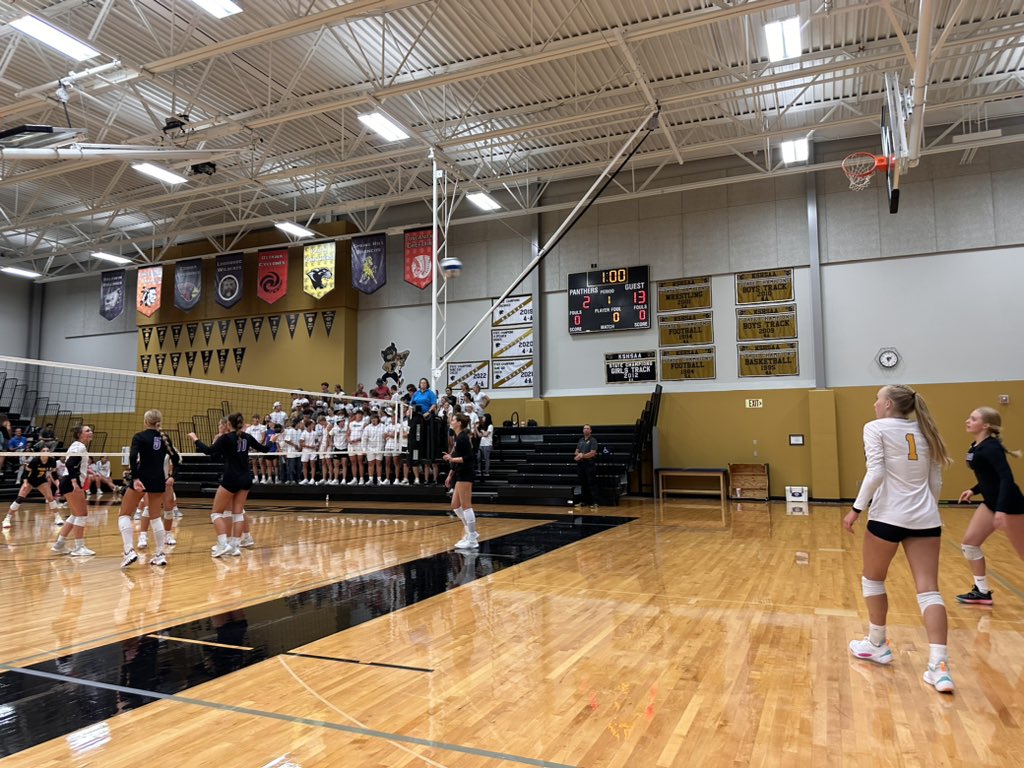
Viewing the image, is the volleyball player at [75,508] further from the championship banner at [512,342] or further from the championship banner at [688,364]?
the championship banner at [688,364]

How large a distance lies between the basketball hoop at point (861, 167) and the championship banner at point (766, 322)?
5.05 meters

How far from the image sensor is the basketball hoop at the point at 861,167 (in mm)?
9730

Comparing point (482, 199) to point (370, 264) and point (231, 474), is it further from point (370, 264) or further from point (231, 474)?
point (231, 474)

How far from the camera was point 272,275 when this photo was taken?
19.6 metres

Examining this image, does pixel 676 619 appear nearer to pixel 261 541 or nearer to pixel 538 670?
pixel 538 670

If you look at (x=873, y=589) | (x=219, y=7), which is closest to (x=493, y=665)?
(x=873, y=589)

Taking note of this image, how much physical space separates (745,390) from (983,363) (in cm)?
494

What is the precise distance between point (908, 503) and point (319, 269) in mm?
17287

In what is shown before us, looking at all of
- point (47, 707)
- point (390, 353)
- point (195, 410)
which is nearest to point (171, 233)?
point (195, 410)

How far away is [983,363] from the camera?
14.2 meters

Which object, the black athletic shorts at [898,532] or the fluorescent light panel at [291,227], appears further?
the fluorescent light panel at [291,227]

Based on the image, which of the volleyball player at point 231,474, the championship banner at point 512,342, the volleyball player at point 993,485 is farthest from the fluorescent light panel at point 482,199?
the volleyball player at point 993,485

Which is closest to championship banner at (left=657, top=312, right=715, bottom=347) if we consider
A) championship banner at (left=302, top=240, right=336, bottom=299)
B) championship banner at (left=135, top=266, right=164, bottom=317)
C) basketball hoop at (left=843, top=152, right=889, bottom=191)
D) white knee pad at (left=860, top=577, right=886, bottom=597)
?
basketball hoop at (left=843, top=152, right=889, bottom=191)

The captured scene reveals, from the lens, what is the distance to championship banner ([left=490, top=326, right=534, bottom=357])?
17.9 meters
